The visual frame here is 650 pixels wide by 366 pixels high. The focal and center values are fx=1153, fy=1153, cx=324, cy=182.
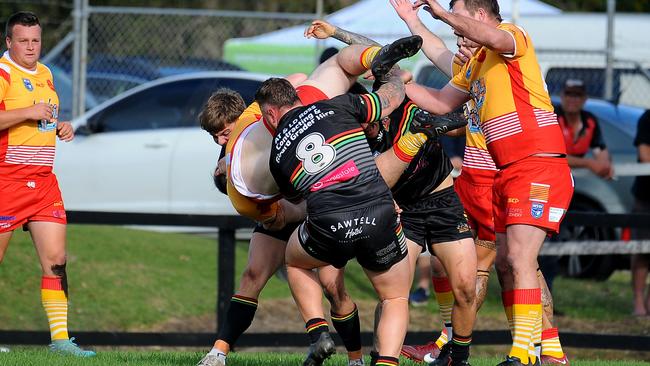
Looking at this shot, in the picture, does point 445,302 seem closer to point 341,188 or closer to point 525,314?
point 525,314

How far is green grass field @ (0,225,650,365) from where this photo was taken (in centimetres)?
1227

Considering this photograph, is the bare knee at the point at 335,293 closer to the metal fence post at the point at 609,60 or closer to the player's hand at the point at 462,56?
the player's hand at the point at 462,56

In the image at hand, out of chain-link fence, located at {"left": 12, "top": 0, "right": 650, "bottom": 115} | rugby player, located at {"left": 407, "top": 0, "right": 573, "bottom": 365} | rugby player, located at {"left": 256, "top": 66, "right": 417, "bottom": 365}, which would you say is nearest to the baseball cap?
chain-link fence, located at {"left": 12, "top": 0, "right": 650, "bottom": 115}

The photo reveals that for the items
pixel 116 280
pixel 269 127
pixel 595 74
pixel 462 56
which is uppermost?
pixel 462 56

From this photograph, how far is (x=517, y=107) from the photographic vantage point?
7207 millimetres

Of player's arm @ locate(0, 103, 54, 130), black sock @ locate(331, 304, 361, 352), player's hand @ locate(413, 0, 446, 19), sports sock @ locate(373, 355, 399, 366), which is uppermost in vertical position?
player's hand @ locate(413, 0, 446, 19)

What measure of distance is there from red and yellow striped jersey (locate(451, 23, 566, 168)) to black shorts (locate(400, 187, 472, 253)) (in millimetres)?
666

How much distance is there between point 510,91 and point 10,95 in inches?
141

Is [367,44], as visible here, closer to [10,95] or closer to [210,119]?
[210,119]

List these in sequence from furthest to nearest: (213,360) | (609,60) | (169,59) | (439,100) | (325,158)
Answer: (169,59) < (609,60) < (439,100) < (213,360) < (325,158)

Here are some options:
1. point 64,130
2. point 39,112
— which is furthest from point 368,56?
point 64,130

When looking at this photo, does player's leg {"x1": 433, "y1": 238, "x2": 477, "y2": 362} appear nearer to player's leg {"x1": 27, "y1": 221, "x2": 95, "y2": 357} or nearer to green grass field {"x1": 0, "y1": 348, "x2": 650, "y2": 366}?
green grass field {"x1": 0, "y1": 348, "x2": 650, "y2": 366}

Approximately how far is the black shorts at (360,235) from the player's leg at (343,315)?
84 cm

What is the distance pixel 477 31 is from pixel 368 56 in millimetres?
674
